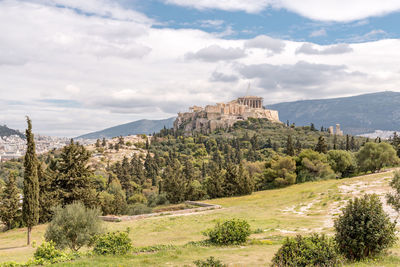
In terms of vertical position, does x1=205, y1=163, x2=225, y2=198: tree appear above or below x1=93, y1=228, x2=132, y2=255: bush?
below

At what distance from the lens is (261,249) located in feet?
59.3

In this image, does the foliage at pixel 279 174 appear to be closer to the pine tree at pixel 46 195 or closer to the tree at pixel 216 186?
the tree at pixel 216 186

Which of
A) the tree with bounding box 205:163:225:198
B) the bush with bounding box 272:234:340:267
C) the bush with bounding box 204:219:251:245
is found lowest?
the tree with bounding box 205:163:225:198

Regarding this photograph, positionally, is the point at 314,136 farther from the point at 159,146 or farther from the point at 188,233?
the point at 188,233

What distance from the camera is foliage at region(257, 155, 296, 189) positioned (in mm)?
70250

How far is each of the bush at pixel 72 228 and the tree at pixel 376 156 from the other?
5981cm

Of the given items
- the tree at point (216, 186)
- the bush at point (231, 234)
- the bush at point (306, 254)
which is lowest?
the tree at point (216, 186)

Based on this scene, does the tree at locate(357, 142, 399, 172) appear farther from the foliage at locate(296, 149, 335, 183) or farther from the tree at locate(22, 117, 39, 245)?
the tree at locate(22, 117, 39, 245)

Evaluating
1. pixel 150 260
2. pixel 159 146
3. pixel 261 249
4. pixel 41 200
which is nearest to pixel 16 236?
pixel 41 200

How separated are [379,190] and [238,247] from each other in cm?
3243

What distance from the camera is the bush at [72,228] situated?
781 inches

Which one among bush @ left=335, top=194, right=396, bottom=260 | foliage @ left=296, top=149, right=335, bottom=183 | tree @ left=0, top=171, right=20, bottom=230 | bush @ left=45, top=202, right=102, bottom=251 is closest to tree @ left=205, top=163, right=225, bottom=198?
foliage @ left=296, top=149, right=335, bottom=183

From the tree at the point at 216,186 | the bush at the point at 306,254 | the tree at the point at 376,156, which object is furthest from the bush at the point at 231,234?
the tree at the point at 376,156

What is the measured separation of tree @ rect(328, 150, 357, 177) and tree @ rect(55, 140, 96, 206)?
54.3 m
